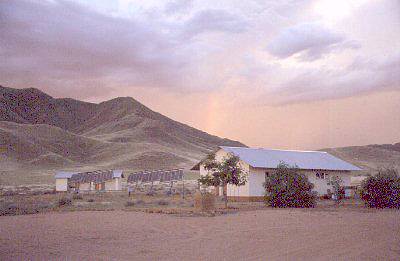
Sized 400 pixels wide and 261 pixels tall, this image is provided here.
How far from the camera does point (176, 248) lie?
12812 millimetres

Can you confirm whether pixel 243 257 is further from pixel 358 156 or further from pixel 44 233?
pixel 358 156

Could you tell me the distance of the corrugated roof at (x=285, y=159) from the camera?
129ft

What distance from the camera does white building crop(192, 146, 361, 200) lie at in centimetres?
3847

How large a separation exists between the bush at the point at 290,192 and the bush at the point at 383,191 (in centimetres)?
331

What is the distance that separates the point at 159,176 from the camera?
54.5m

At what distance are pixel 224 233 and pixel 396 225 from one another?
6417mm

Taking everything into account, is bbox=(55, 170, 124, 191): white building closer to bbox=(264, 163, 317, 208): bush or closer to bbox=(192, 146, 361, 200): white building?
bbox=(192, 146, 361, 200): white building

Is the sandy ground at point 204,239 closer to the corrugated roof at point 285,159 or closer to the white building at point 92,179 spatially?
the corrugated roof at point 285,159

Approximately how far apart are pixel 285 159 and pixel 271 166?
173 inches

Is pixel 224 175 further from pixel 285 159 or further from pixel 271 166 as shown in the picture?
pixel 285 159

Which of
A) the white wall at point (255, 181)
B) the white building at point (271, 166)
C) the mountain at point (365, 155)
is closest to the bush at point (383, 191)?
the white building at point (271, 166)

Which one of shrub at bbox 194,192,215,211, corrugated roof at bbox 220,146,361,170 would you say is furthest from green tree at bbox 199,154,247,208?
corrugated roof at bbox 220,146,361,170

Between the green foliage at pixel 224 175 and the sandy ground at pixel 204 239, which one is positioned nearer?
the sandy ground at pixel 204 239

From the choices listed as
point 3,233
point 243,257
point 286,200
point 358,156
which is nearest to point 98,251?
point 243,257
